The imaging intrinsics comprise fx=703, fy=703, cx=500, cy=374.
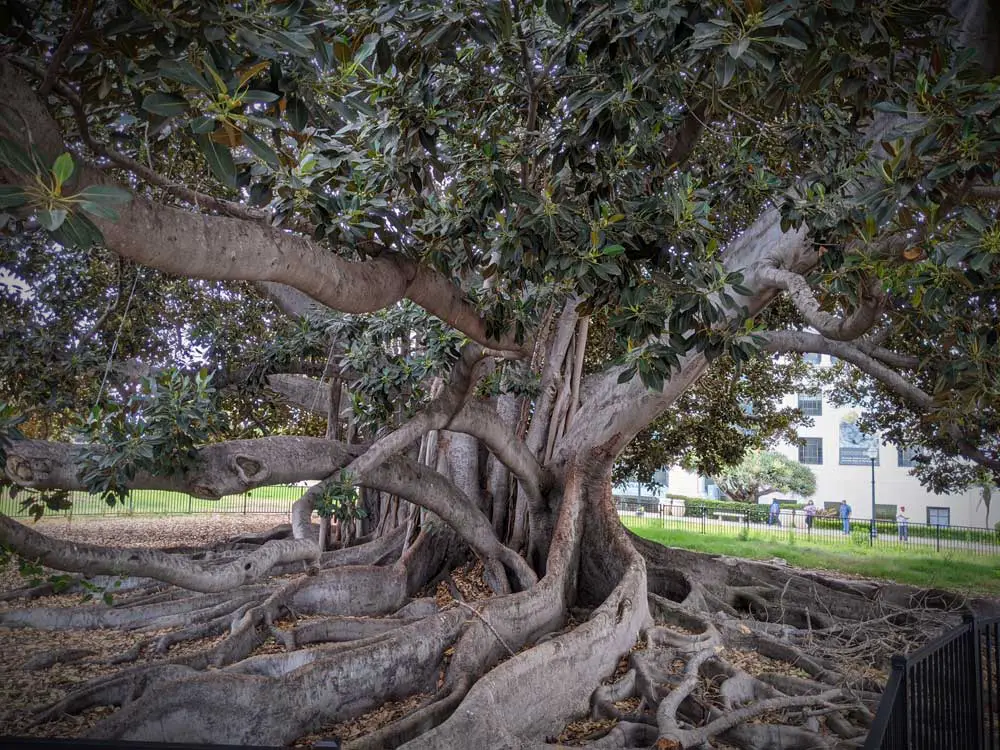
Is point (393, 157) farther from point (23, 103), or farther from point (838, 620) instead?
point (838, 620)

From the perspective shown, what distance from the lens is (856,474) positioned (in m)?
26.3

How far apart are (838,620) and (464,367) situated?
16.5ft

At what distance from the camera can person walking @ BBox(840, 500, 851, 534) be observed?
782 inches

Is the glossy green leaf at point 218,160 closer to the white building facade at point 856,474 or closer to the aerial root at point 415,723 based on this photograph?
the aerial root at point 415,723

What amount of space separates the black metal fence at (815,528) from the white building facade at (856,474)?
1.70 meters

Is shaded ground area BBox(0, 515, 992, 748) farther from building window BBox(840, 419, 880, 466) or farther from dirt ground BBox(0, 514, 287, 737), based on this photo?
building window BBox(840, 419, 880, 466)

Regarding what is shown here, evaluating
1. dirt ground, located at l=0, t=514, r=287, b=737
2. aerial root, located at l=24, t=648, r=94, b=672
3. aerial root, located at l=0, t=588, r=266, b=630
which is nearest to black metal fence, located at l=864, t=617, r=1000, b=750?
dirt ground, located at l=0, t=514, r=287, b=737

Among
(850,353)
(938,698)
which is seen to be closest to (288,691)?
(938,698)

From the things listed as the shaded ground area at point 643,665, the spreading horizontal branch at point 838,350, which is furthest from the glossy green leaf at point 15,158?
the spreading horizontal branch at point 838,350

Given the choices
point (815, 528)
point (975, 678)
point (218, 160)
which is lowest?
point (815, 528)

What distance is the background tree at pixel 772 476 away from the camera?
1043 inches

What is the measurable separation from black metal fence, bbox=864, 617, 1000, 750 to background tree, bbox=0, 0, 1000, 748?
1.15m

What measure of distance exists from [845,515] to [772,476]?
4509 millimetres

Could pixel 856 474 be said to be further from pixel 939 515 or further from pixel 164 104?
pixel 164 104
